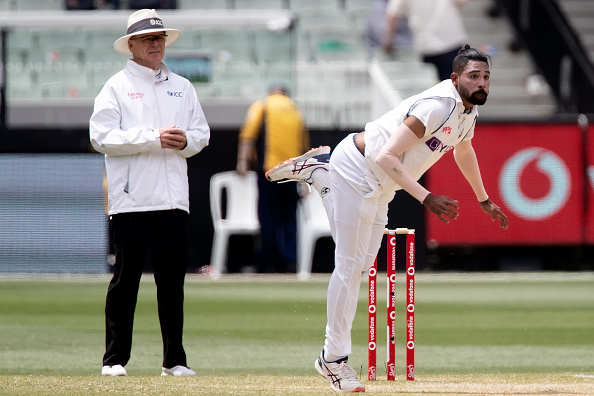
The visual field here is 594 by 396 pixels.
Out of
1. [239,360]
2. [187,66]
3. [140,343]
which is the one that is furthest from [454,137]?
[187,66]

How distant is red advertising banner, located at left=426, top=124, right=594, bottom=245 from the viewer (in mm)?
14992

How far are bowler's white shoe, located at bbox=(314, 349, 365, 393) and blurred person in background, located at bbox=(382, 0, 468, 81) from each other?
8.68m

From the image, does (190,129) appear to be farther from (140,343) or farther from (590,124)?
(590,124)

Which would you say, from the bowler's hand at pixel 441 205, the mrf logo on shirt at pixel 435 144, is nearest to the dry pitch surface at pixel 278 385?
the bowler's hand at pixel 441 205

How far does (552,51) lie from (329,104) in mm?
4987

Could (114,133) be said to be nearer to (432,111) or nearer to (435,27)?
(432,111)

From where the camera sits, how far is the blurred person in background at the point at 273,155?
14242 millimetres

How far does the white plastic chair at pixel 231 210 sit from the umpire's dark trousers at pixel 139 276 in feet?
24.1

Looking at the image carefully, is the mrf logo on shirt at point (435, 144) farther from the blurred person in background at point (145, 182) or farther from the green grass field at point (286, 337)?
the blurred person in background at point (145, 182)

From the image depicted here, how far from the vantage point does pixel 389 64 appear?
16.5 metres

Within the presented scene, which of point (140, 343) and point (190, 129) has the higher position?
point (190, 129)

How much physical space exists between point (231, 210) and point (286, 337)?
18.0 ft

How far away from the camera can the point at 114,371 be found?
22.8 ft

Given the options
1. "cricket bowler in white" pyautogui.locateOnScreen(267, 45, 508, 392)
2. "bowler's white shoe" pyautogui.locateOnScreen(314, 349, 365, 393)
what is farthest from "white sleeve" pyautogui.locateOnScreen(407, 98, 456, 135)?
"bowler's white shoe" pyautogui.locateOnScreen(314, 349, 365, 393)
